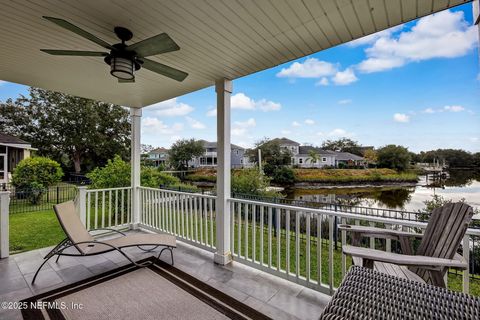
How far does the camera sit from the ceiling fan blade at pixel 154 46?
69.1 inches

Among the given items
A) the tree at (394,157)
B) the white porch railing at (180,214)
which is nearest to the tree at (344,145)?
the tree at (394,157)

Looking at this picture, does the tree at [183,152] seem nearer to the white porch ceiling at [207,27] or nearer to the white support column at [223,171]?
the white support column at [223,171]

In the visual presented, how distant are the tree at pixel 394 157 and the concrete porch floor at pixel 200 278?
1707 centimetres

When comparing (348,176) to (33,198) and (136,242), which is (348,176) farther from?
(33,198)

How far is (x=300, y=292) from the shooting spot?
8.25 ft

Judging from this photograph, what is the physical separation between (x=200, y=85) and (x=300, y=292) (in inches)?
125

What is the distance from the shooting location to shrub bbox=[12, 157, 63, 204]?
26.1 feet

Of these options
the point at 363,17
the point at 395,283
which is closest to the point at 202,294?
the point at 395,283

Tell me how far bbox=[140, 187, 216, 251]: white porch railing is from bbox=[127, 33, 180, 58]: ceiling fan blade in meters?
2.26

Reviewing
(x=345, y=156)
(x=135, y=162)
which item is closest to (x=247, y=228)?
(x=135, y=162)

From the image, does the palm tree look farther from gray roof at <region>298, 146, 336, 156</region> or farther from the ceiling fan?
the ceiling fan

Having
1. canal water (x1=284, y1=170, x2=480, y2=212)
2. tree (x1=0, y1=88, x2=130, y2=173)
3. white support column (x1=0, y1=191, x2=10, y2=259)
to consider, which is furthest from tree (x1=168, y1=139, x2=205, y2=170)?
white support column (x1=0, y1=191, x2=10, y2=259)

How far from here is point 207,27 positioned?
2111mm

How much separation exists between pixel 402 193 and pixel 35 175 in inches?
742
